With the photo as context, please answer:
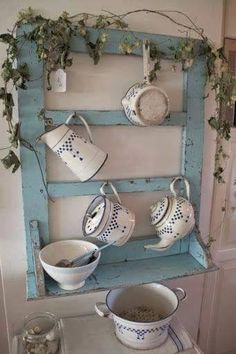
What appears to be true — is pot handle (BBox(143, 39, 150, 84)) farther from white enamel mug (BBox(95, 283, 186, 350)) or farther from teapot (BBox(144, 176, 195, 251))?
white enamel mug (BBox(95, 283, 186, 350))

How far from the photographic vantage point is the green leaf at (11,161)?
92cm

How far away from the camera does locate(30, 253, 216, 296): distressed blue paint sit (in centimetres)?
99

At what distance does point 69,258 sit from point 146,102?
58cm

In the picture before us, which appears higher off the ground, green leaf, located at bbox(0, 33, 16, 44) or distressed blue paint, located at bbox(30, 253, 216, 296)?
green leaf, located at bbox(0, 33, 16, 44)

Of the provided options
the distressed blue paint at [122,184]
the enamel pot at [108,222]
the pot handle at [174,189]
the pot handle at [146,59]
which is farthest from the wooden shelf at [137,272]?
the pot handle at [146,59]

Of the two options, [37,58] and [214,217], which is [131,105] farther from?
[214,217]

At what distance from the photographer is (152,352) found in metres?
1.03

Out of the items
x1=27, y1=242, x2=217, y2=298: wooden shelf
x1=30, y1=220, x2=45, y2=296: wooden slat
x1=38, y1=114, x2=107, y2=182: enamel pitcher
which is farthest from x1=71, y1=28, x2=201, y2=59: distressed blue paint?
x1=27, y1=242, x2=217, y2=298: wooden shelf

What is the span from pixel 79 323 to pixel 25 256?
33 centimetres

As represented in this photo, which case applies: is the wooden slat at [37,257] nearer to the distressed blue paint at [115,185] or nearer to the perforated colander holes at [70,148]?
the distressed blue paint at [115,185]

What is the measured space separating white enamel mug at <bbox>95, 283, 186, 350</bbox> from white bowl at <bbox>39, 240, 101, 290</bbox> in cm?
18

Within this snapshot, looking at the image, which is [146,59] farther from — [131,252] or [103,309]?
[103,309]

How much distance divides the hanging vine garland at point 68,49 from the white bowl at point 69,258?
0.30m

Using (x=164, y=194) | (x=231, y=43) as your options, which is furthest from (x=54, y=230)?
(x=231, y=43)
